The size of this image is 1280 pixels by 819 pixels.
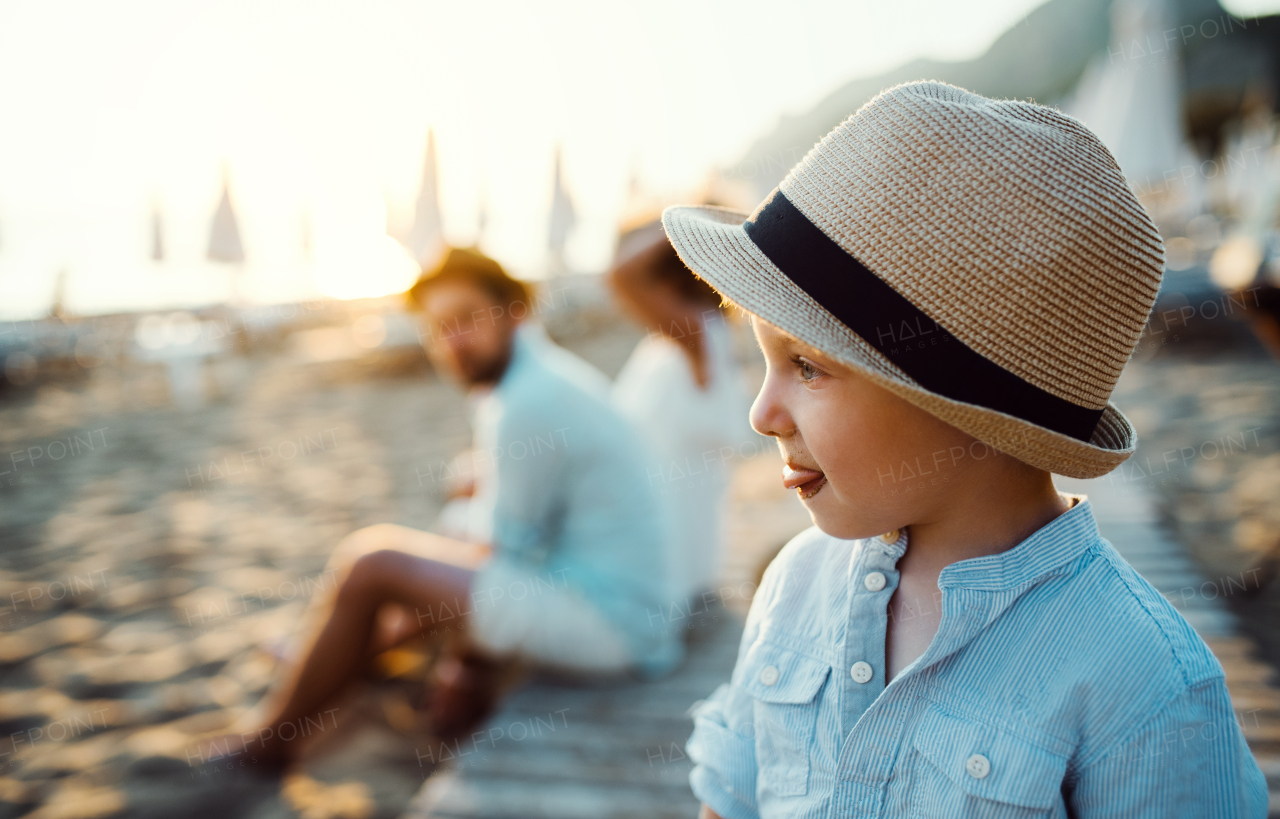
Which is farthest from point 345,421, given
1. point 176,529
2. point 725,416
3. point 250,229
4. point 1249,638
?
point 250,229

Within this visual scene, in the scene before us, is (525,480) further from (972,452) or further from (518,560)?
(972,452)

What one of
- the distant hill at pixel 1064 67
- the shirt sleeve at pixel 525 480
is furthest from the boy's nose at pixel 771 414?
the distant hill at pixel 1064 67

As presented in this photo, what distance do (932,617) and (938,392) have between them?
1.04 feet

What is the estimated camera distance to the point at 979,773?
768 millimetres

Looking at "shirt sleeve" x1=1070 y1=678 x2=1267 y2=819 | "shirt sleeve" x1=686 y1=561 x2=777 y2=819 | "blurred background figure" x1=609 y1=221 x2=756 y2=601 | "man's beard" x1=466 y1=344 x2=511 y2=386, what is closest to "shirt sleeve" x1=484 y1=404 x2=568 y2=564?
"man's beard" x1=466 y1=344 x2=511 y2=386

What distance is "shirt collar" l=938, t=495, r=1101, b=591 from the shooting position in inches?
31.9

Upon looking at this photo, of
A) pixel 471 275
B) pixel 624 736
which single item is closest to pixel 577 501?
pixel 624 736

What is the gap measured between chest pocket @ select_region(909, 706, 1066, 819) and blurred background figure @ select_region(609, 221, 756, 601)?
6.21 ft

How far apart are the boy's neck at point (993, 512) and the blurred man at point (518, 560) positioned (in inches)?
62.8

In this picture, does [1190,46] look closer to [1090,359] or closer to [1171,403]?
[1171,403]

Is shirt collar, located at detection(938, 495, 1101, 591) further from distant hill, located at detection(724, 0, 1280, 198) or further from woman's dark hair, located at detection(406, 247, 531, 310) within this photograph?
distant hill, located at detection(724, 0, 1280, 198)

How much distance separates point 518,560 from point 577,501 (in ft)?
0.91

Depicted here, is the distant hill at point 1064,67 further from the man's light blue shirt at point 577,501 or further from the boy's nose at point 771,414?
the boy's nose at point 771,414

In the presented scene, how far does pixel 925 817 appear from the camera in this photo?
2.64ft
